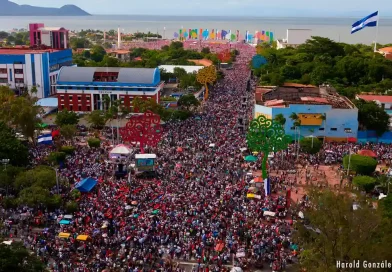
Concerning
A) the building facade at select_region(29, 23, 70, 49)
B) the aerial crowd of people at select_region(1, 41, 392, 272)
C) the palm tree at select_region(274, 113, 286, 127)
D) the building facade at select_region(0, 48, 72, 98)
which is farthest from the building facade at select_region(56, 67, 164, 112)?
the building facade at select_region(29, 23, 70, 49)

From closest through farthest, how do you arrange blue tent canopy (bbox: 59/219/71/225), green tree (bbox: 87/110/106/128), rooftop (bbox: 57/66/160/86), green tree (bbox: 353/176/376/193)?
blue tent canopy (bbox: 59/219/71/225)
green tree (bbox: 353/176/376/193)
green tree (bbox: 87/110/106/128)
rooftop (bbox: 57/66/160/86)

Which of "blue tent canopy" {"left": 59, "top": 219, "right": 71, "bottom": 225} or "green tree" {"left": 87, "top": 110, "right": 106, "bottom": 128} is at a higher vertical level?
"green tree" {"left": 87, "top": 110, "right": 106, "bottom": 128}

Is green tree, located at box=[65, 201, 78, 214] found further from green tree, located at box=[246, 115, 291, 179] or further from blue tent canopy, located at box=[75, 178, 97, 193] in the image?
green tree, located at box=[246, 115, 291, 179]

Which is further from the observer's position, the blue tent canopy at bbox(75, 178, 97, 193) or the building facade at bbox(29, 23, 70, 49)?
the building facade at bbox(29, 23, 70, 49)

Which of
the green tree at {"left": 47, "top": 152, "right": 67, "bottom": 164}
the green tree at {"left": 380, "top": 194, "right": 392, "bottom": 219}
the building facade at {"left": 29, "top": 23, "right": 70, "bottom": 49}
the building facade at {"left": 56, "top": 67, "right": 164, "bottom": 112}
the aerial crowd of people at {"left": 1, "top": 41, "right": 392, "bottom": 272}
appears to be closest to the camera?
the aerial crowd of people at {"left": 1, "top": 41, "right": 392, "bottom": 272}

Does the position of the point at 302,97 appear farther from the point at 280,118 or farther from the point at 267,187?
the point at 267,187

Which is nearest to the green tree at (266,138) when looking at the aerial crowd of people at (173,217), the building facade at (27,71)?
→ the aerial crowd of people at (173,217)

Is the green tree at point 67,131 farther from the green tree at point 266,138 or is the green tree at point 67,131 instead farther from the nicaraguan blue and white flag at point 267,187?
the nicaraguan blue and white flag at point 267,187
